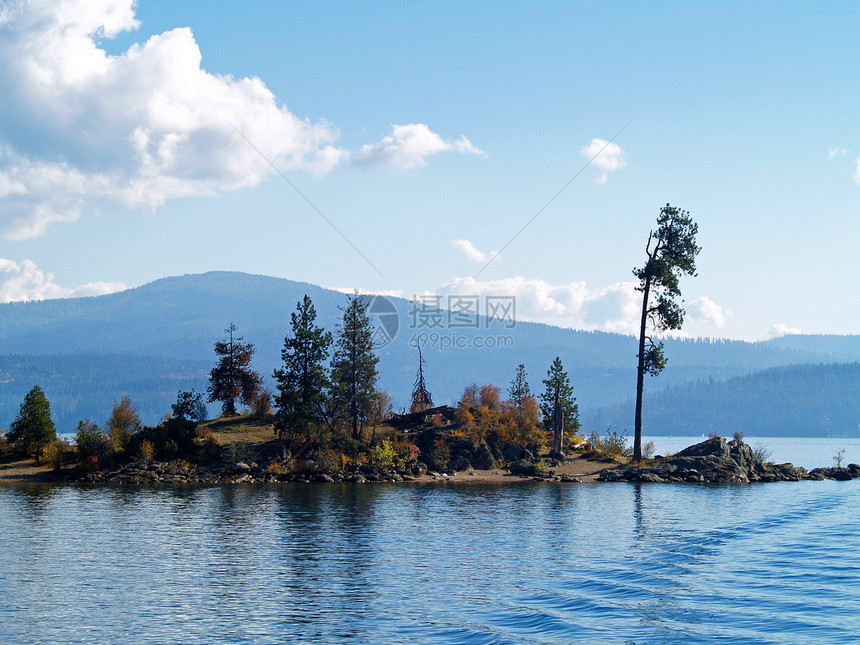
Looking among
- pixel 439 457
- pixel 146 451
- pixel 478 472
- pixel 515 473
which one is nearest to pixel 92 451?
pixel 146 451

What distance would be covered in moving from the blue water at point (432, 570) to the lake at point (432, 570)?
97 mm

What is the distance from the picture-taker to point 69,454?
6681cm

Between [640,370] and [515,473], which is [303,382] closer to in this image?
[515,473]

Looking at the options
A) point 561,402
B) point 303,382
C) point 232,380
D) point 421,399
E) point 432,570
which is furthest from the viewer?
point 421,399

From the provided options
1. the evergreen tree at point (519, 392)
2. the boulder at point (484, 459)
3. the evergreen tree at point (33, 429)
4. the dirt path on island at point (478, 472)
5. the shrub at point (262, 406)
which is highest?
the evergreen tree at point (519, 392)

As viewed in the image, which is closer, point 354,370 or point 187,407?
point 187,407

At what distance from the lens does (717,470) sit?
62.0 metres

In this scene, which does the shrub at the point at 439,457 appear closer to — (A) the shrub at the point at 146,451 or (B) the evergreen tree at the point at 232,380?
(B) the evergreen tree at the point at 232,380

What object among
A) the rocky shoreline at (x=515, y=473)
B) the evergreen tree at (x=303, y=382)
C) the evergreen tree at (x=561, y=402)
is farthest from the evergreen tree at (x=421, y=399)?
the rocky shoreline at (x=515, y=473)

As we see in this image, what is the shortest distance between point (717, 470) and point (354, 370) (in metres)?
34.9

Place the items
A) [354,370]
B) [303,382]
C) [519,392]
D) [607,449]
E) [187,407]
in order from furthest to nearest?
[519,392]
[607,449]
[354,370]
[187,407]
[303,382]

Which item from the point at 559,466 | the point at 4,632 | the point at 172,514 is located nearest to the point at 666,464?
the point at 559,466

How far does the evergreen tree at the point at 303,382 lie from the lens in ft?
220

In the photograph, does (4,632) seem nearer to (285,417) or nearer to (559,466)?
(285,417)
